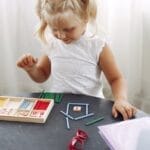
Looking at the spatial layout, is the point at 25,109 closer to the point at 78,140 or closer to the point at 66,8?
the point at 78,140

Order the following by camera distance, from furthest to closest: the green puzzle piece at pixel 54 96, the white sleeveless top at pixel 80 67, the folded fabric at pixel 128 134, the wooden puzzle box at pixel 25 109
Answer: the white sleeveless top at pixel 80 67
the green puzzle piece at pixel 54 96
the wooden puzzle box at pixel 25 109
the folded fabric at pixel 128 134

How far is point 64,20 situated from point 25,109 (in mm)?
293

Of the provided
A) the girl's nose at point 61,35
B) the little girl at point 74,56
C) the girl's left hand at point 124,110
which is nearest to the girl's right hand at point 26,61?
the little girl at point 74,56

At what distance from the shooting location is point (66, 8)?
996mm

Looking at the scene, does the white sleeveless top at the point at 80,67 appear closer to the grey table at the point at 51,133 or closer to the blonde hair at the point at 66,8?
the blonde hair at the point at 66,8

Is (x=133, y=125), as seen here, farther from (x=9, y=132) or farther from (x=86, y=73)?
(x=86, y=73)

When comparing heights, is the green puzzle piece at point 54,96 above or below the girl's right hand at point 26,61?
below

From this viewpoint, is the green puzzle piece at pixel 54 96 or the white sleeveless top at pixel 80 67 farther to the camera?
the white sleeveless top at pixel 80 67

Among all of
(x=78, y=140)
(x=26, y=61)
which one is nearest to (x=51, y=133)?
(x=78, y=140)

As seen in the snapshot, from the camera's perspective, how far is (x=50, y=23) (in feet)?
3.35

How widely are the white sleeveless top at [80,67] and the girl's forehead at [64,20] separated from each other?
0.42ft

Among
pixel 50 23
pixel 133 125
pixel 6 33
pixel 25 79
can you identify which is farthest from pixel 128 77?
pixel 133 125

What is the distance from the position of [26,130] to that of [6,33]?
0.89 metres

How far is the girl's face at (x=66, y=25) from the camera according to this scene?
0.99m
